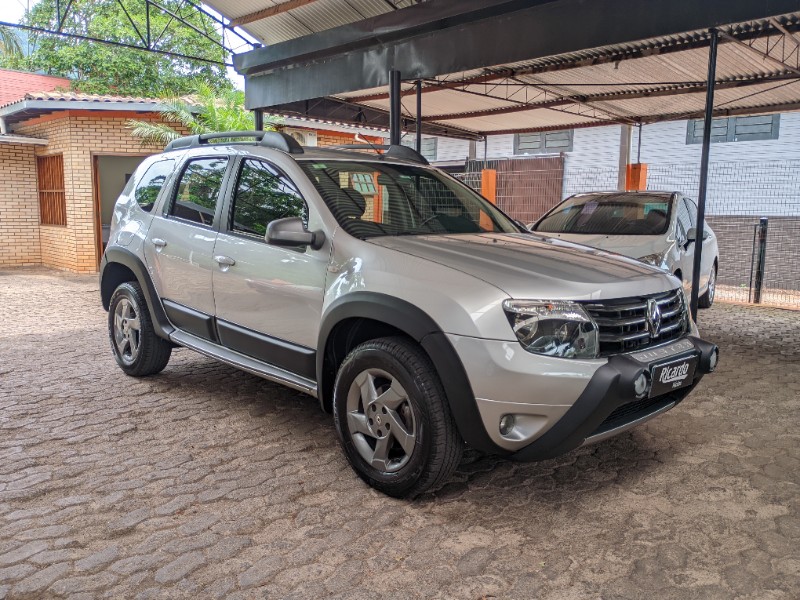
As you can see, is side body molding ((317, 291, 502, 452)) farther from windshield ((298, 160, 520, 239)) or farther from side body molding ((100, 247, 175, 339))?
side body molding ((100, 247, 175, 339))

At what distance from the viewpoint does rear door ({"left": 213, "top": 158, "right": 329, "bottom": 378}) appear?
3959 mm

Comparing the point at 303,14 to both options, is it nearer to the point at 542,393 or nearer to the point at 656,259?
the point at 656,259

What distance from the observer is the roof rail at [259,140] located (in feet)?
14.5

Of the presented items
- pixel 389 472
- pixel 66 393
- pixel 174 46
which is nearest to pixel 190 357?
pixel 66 393

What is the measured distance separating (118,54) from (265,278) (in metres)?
25.6

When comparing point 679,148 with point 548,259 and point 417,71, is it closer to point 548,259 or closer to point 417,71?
point 417,71

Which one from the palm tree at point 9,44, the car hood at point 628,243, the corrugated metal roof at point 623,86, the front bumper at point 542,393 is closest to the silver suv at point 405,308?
the front bumper at point 542,393

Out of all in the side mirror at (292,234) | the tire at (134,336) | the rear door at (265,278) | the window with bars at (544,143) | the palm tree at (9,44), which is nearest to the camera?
the side mirror at (292,234)

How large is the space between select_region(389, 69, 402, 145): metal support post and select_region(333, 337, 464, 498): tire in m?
5.26

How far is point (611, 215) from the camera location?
8.30m

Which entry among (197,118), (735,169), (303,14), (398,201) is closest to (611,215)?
(398,201)

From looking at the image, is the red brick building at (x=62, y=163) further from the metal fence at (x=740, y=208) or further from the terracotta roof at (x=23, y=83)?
the terracotta roof at (x=23, y=83)

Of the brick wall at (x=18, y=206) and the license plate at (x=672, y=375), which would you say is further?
the brick wall at (x=18, y=206)

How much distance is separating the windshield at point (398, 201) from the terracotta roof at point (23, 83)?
20.0 meters
